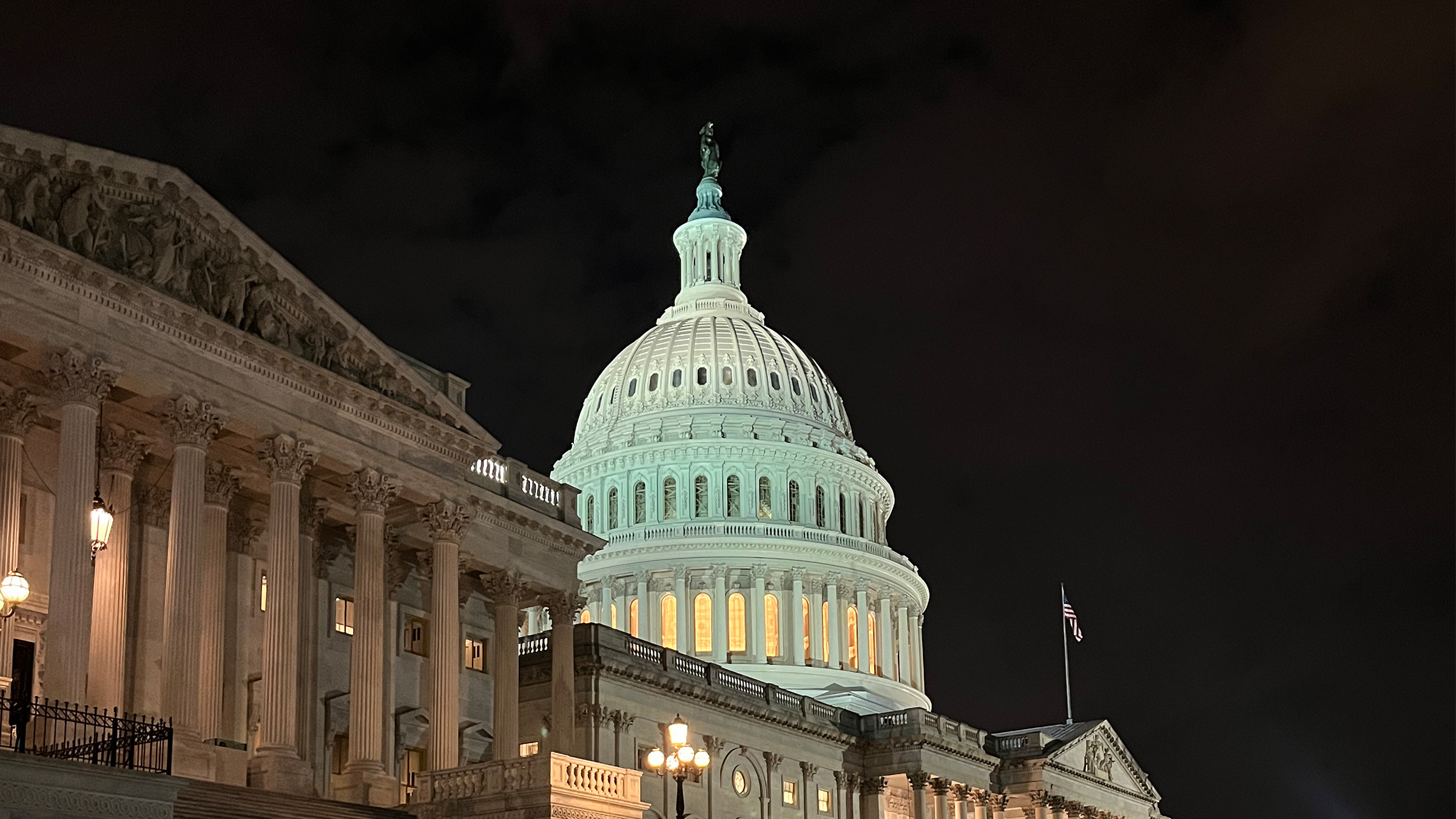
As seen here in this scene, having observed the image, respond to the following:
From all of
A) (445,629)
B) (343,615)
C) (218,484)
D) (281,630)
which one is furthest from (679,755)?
(343,615)

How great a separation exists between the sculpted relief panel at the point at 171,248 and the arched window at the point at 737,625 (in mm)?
60805

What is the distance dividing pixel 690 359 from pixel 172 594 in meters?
78.6

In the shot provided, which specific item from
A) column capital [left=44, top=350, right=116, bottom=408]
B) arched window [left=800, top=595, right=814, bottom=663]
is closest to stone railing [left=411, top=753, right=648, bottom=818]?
column capital [left=44, top=350, right=116, bottom=408]

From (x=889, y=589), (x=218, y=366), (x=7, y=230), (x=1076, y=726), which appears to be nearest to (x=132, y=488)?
(x=218, y=366)

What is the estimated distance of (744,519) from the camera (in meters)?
112

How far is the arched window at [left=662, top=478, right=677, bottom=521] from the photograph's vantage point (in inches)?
4478

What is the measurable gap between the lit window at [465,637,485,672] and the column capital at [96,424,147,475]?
16.4m

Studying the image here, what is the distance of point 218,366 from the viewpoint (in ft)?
148

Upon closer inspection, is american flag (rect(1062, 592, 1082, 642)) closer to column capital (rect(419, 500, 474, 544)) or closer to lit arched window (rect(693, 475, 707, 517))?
lit arched window (rect(693, 475, 707, 517))

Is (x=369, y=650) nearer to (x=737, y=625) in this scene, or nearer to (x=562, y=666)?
(x=562, y=666)

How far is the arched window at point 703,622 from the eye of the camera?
108875 mm

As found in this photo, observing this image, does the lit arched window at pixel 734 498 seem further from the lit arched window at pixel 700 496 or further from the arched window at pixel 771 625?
the arched window at pixel 771 625

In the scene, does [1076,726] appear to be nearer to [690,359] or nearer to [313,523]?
[690,359]

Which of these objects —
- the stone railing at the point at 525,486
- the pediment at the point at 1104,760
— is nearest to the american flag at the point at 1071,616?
the pediment at the point at 1104,760
